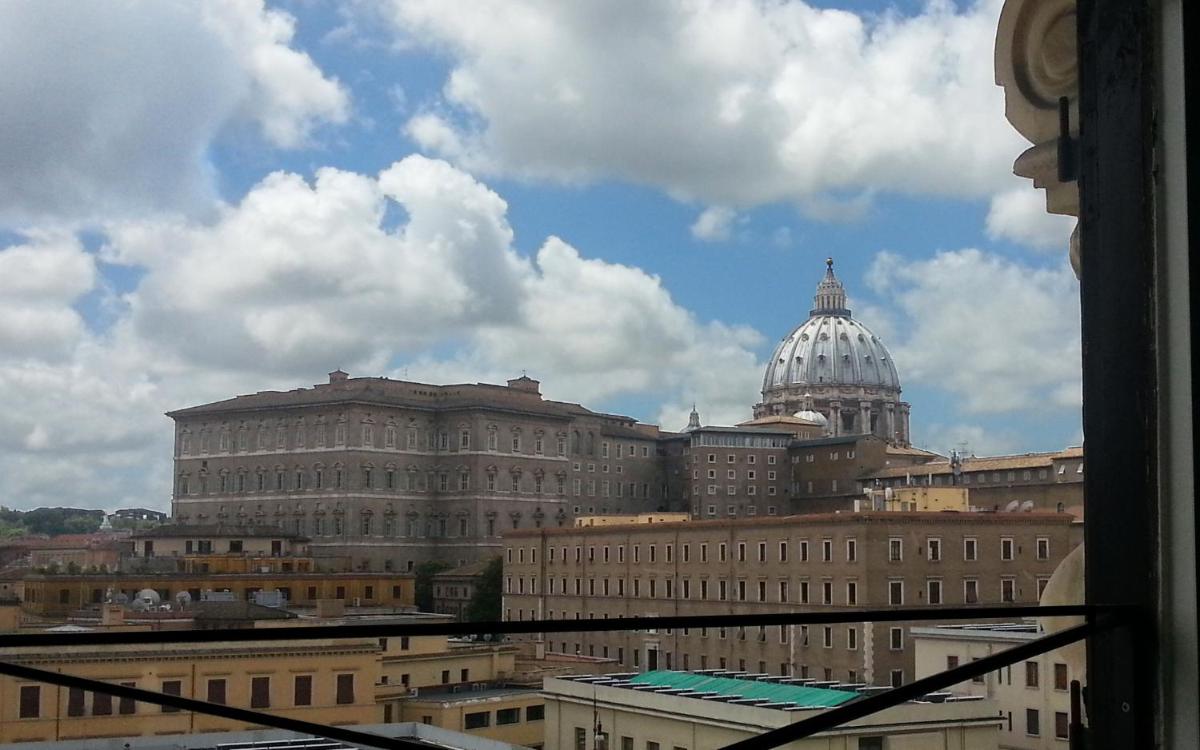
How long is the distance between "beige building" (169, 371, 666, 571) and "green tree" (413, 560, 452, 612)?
1.21 m

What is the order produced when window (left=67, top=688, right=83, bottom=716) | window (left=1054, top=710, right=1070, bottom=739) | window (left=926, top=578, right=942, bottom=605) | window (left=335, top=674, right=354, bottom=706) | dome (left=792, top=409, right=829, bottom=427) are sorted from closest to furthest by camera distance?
window (left=67, top=688, right=83, bottom=716) < window (left=1054, top=710, right=1070, bottom=739) < window (left=335, top=674, right=354, bottom=706) < window (left=926, top=578, right=942, bottom=605) < dome (left=792, top=409, right=829, bottom=427)

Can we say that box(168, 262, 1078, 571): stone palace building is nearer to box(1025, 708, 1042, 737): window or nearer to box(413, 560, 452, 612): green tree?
box(413, 560, 452, 612): green tree

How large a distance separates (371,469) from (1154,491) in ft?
112

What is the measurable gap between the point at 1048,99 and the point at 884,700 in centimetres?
61

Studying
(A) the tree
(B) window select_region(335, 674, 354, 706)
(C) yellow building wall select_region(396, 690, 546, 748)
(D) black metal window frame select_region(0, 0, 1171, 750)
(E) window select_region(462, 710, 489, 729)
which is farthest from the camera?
(A) the tree

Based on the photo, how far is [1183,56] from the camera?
3.09 ft

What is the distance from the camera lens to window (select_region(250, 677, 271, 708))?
913 cm

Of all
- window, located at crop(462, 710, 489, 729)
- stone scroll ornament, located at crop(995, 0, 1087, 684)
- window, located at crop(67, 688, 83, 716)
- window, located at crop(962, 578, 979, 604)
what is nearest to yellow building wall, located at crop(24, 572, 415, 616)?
window, located at crop(962, 578, 979, 604)

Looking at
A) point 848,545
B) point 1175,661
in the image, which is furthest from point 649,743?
point 848,545

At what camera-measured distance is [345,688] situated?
32.8ft

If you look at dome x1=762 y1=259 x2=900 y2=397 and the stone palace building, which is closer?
the stone palace building

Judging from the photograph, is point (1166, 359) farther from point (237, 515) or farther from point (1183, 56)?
point (237, 515)

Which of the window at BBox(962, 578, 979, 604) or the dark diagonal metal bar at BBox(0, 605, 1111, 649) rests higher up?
the dark diagonal metal bar at BBox(0, 605, 1111, 649)

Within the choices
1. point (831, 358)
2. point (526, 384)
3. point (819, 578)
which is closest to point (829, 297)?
point (831, 358)
